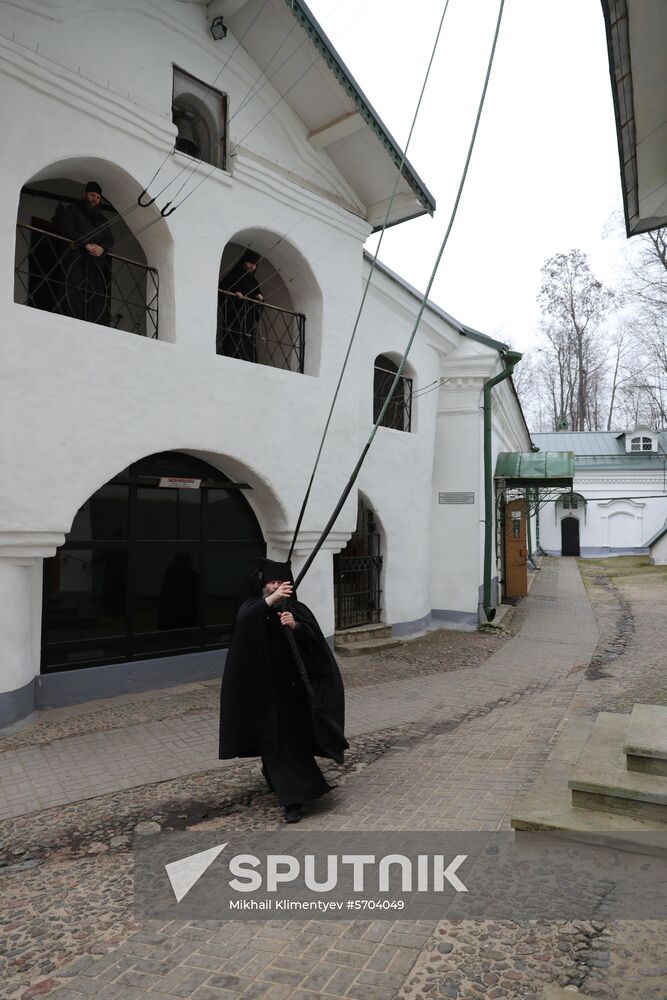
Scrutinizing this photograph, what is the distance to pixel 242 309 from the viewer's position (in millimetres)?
8680

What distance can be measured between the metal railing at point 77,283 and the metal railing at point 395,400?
14.8 feet

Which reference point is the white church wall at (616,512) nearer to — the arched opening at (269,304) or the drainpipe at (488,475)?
the drainpipe at (488,475)

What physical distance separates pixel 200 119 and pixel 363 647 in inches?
295

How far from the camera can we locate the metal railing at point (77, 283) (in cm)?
705

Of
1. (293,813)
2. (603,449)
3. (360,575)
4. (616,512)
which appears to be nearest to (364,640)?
(360,575)

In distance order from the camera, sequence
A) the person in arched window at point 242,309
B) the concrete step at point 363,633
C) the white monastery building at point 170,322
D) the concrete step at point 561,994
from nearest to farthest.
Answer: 1. the concrete step at point 561,994
2. the white monastery building at point 170,322
3. the person in arched window at point 242,309
4. the concrete step at point 363,633

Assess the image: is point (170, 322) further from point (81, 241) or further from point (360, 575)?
point (360, 575)

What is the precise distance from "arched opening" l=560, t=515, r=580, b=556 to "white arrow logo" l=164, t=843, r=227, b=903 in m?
33.7

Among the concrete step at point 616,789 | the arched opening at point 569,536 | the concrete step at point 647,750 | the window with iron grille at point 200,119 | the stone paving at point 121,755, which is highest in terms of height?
the window with iron grille at point 200,119

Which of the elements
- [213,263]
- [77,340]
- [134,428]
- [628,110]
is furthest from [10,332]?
[628,110]

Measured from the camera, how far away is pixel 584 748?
462 cm

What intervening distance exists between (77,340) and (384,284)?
19.1 ft

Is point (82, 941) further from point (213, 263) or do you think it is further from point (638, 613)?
point (638, 613)

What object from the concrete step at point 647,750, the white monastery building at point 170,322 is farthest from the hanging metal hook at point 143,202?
the concrete step at point 647,750
